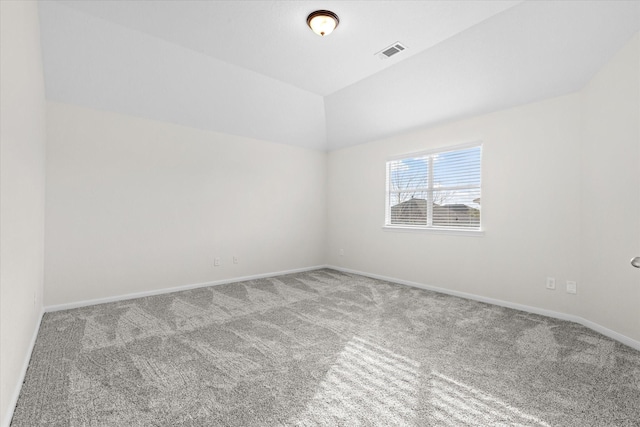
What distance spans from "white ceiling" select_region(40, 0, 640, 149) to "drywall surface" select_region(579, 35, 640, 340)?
277 mm

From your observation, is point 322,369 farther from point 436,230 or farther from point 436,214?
point 436,214

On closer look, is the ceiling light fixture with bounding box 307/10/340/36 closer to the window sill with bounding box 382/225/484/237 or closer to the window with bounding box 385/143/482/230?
the window with bounding box 385/143/482/230

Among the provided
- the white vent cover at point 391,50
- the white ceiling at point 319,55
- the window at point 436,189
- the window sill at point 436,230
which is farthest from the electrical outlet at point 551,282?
the white vent cover at point 391,50

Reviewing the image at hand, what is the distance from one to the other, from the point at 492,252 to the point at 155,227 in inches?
172

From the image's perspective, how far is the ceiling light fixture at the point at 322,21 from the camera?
259 centimetres

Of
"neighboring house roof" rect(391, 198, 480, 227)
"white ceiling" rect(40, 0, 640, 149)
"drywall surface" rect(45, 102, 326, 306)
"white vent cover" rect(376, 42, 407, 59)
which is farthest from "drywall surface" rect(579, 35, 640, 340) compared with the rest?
"drywall surface" rect(45, 102, 326, 306)

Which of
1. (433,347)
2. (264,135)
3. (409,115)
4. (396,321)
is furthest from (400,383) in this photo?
(264,135)

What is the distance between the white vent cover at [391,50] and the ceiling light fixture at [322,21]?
2.31ft

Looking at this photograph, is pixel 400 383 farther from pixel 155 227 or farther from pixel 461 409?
pixel 155 227

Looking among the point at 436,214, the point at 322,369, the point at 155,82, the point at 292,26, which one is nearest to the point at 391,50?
the point at 292,26

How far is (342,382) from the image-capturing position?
190 centimetres

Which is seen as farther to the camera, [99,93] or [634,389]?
[99,93]

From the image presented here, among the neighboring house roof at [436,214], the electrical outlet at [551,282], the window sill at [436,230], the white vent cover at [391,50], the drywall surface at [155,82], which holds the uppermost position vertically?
the white vent cover at [391,50]

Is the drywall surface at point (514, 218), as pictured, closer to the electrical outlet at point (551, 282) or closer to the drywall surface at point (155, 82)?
the electrical outlet at point (551, 282)
